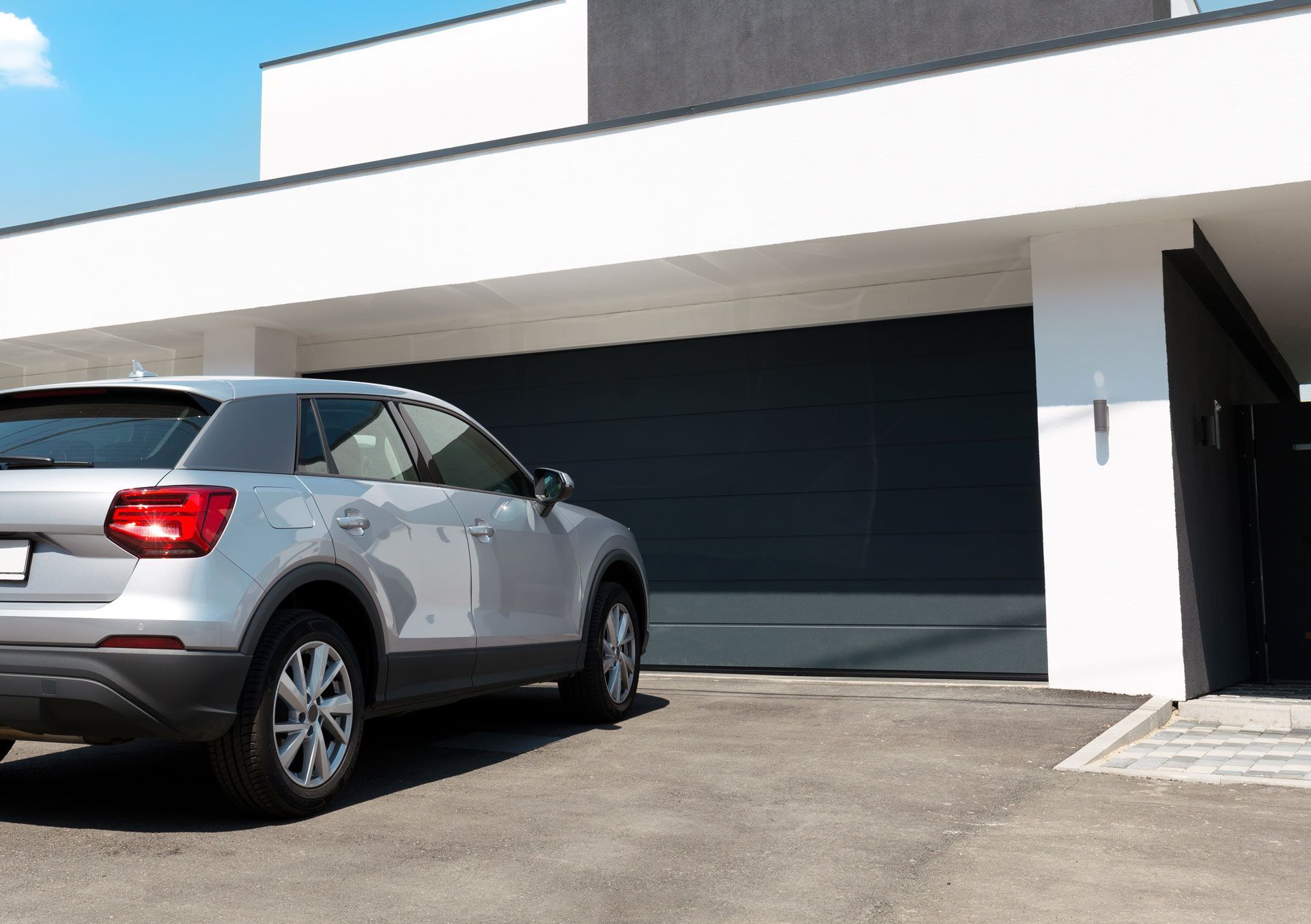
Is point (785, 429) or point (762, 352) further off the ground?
point (762, 352)

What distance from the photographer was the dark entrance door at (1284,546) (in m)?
9.80

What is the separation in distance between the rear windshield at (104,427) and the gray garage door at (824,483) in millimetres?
5677

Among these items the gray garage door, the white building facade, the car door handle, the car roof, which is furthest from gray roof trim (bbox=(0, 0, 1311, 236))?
the car door handle

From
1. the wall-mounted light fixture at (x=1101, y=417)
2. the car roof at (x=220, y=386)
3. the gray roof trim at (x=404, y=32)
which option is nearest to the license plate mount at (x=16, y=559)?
the car roof at (x=220, y=386)

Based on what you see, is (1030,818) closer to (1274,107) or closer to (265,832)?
(265,832)

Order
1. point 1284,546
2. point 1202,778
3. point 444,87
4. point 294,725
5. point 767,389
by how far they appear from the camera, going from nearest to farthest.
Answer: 1. point 294,725
2. point 1202,778
3. point 767,389
4. point 1284,546
5. point 444,87

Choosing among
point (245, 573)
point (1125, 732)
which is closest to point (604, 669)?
point (1125, 732)

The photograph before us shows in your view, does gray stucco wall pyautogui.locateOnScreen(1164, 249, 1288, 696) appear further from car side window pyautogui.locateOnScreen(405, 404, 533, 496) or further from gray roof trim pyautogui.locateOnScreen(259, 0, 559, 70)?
gray roof trim pyautogui.locateOnScreen(259, 0, 559, 70)

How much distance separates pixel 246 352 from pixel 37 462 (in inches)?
271

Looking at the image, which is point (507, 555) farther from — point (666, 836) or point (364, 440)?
point (666, 836)

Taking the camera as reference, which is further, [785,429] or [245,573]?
[785,429]

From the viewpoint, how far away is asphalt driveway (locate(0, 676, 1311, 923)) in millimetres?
3479

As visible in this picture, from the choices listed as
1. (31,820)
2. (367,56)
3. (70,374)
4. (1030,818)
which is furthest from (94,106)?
(1030,818)

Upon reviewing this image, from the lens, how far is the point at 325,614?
4.76m
